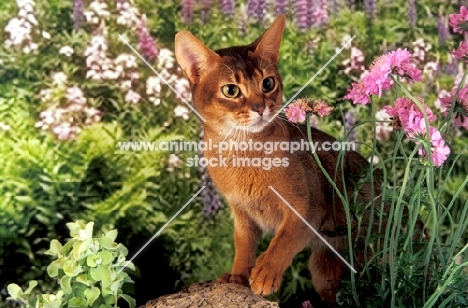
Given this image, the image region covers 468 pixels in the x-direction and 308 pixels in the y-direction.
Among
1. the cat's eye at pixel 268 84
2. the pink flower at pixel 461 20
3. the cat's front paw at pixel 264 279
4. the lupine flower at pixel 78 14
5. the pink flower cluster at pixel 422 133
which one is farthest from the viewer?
the lupine flower at pixel 78 14

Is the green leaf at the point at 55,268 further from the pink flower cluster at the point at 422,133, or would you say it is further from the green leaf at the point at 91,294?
the pink flower cluster at the point at 422,133

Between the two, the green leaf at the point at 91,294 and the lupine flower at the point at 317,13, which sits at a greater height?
the lupine flower at the point at 317,13

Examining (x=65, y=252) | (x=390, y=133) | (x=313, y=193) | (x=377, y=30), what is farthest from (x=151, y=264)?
(x=377, y=30)

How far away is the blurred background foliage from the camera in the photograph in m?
1.88

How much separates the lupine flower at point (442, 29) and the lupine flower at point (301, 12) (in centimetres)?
40

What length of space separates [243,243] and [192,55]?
543mm

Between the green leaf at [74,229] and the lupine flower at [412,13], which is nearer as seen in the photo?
the green leaf at [74,229]

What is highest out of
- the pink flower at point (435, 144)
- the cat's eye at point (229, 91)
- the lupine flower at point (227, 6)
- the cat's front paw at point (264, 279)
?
the lupine flower at point (227, 6)

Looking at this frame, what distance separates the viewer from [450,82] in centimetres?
191

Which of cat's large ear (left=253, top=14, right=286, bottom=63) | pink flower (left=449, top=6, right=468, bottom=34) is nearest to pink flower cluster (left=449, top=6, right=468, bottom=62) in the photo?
pink flower (left=449, top=6, right=468, bottom=34)

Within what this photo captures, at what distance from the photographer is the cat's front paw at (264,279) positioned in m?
1.59

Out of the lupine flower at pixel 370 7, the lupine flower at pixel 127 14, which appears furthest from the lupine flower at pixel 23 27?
the lupine flower at pixel 370 7

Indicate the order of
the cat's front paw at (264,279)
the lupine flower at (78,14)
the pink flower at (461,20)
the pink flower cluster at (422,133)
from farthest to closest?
the lupine flower at (78,14)
the cat's front paw at (264,279)
the pink flower at (461,20)
the pink flower cluster at (422,133)

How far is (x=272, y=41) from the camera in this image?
1717 mm
